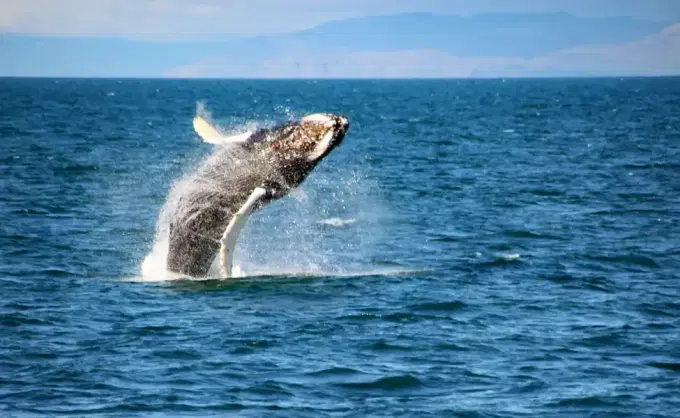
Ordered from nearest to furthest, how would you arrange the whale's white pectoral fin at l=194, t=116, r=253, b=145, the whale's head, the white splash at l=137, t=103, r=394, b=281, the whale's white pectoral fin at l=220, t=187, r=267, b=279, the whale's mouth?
the whale's white pectoral fin at l=194, t=116, r=253, b=145 < the whale's mouth < the whale's head < the whale's white pectoral fin at l=220, t=187, r=267, b=279 < the white splash at l=137, t=103, r=394, b=281

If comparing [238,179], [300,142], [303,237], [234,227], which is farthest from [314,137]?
[303,237]

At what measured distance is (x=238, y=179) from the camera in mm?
20859

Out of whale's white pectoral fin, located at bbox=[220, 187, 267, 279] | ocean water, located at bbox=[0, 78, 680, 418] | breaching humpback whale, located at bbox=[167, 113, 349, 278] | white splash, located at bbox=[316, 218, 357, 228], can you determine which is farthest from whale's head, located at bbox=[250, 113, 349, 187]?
white splash, located at bbox=[316, 218, 357, 228]

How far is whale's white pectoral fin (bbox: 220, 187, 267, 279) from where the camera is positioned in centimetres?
2072

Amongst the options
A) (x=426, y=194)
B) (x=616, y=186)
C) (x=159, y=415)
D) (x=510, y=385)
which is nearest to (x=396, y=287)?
(x=510, y=385)

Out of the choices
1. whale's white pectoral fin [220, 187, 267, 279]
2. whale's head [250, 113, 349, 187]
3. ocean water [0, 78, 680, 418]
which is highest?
whale's head [250, 113, 349, 187]

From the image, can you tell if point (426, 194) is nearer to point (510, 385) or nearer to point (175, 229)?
point (175, 229)

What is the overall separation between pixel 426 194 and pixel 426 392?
2627cm

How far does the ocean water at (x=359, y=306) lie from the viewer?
16.4m

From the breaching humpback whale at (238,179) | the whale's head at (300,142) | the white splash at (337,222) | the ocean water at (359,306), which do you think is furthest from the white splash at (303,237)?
the whale's head at (300,142)

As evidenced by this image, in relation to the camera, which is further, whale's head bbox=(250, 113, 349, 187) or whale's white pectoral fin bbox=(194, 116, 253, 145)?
whale's head bbox=(250, 113, 349, 187)

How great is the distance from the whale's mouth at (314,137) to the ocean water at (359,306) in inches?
53.2

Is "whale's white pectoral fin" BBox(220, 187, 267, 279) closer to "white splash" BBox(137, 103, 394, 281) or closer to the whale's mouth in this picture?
"white splash" BBox(137, 103, 394, 281)

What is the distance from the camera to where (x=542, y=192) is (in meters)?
43.8
